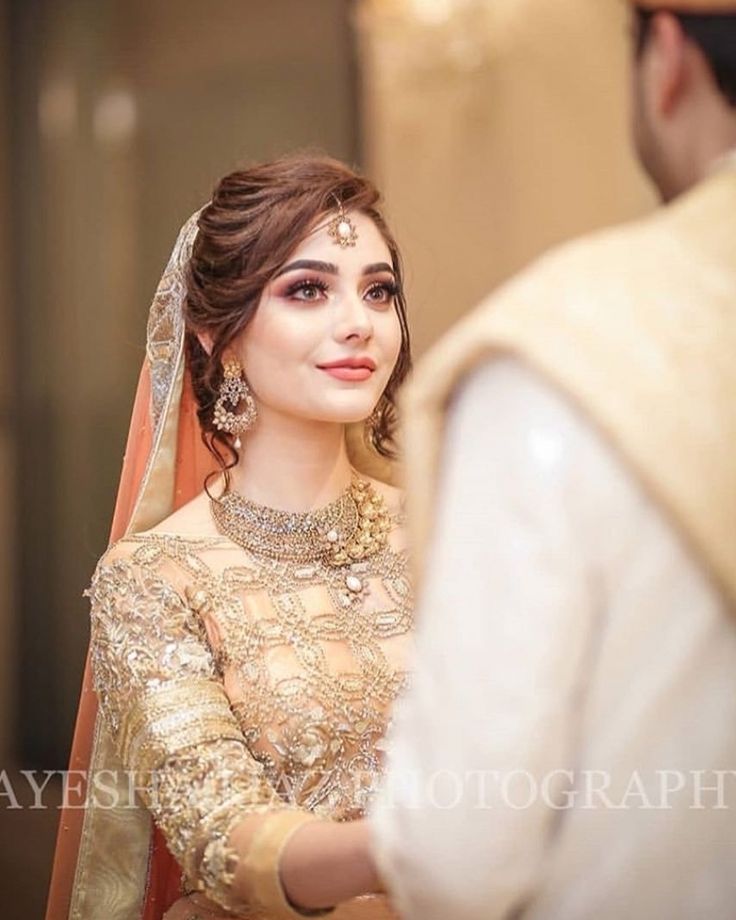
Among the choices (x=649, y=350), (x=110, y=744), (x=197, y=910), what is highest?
(x=649, y=350)

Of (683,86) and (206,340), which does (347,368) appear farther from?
(683,86)

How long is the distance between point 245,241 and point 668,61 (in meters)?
0.80

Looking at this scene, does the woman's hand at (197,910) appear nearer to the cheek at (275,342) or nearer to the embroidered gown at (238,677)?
the embroidered gown at (238,677)

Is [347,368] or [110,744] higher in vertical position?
[347,368]

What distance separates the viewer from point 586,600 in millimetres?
820

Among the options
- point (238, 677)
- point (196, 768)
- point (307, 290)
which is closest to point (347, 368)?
point (307, 290)

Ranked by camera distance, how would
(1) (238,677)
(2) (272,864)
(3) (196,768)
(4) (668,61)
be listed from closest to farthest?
(4) (668,61)
(2) (272,864)
(3) (196,768)
(1) (238,677)

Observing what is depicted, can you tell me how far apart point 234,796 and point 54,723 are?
1167 millimetres

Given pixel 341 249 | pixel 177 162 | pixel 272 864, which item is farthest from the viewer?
pixel 177 162

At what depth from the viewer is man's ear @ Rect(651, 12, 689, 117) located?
92 cm

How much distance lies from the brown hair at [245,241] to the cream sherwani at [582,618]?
2.47ft

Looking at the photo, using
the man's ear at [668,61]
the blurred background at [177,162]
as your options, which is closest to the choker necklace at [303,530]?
the blurred background at [177,162]

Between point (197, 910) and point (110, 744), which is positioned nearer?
point (197, 910)

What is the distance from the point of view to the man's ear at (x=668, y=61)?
924 millimetres
